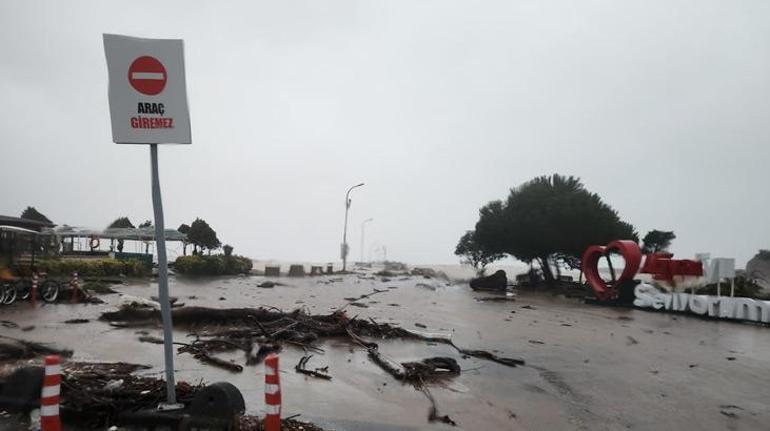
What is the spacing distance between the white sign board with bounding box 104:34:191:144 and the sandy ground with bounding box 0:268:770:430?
4.11m

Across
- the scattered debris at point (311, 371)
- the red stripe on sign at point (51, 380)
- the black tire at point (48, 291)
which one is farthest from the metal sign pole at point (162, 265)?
the black tire at point (48, 291)

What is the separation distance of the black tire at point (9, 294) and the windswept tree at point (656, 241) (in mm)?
43390

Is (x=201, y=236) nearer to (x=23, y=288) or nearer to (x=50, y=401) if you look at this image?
(x=23, y=288)

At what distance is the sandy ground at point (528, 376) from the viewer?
697 cm

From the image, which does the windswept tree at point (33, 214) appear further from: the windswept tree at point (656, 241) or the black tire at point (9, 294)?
the windswept tree at point (656, 241)

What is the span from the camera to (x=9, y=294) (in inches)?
652

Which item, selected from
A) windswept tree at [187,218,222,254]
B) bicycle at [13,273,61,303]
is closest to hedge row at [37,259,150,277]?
bicycle at [13,273,61,303]

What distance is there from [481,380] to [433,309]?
1232 cm

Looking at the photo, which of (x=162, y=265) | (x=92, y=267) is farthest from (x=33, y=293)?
(x=162, y=265)

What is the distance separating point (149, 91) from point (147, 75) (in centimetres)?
18

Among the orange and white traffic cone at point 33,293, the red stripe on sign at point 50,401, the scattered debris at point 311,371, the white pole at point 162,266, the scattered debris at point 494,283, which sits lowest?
the scattered debris at point 494,283

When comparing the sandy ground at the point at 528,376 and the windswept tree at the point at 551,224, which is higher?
the windswept tree at the point at 551,224

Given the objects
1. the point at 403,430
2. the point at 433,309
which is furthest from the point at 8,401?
the point at 433,309

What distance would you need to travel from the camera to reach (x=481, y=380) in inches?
354
